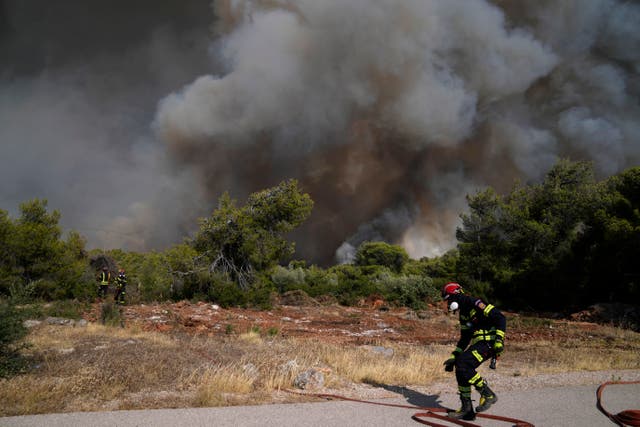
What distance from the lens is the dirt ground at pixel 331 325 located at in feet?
49.7

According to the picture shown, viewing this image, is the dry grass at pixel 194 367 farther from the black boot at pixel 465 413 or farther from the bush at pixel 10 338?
the black boot at pixel 465 413

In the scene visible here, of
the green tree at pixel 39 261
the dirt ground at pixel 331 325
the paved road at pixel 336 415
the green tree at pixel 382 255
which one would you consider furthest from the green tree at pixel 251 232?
the green tree at pixel 382 255

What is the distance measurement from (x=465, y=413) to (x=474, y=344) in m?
0.97

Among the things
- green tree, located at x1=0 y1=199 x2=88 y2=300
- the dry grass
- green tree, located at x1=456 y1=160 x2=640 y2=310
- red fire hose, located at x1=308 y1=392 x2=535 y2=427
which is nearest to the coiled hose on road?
red fire hose, located at x1=308 y1=392 x2=535 y2=427

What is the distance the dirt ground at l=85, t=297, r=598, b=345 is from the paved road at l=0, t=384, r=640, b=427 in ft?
25.1

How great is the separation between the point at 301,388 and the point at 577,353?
8.68m

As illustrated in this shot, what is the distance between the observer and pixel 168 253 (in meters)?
27.4

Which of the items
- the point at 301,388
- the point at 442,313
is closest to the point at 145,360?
the point at 301,388

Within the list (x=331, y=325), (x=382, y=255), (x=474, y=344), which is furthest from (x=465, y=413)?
(x=382, y=255)

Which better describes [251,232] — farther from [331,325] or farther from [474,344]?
[474,344]

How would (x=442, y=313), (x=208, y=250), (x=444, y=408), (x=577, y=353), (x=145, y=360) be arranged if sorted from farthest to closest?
(x=208, y=250)
(x=442, y=313)
(x=577, y=353)
(x=145, y=360)
(x=444, y=408)

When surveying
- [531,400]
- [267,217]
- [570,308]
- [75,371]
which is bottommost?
[75,371]

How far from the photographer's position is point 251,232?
29.0 metres

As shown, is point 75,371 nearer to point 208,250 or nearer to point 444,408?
point 444,408
